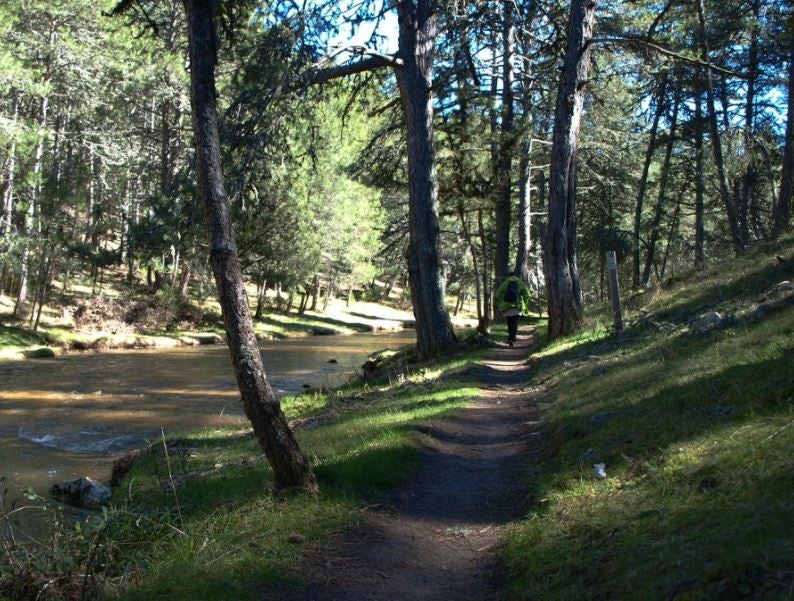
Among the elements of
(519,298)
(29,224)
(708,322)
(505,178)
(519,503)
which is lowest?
(519,503)

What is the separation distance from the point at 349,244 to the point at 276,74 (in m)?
33.1

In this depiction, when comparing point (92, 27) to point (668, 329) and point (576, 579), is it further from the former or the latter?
point (576, 579)

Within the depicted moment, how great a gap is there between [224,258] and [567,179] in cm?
1082

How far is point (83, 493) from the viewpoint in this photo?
27.5 feet

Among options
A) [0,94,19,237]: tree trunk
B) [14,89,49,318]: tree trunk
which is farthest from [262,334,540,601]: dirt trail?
[14,89,49,318]: tree trunk

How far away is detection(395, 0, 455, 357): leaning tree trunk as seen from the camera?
1529 centimetres

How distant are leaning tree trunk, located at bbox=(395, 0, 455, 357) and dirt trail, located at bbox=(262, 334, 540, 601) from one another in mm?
6906

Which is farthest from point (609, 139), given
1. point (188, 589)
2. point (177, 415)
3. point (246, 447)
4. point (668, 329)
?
point (188, 589)

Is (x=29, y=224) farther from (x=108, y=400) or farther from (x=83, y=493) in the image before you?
(x=83, y=493)

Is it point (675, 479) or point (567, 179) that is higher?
point (567, 179)

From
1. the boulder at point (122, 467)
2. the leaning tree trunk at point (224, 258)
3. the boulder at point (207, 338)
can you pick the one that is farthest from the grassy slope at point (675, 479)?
the boulder at point (207, 338)

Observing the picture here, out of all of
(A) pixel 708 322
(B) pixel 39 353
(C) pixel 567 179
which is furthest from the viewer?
(B) pixel 39 353

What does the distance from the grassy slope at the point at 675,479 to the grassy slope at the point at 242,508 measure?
1554 millimetres

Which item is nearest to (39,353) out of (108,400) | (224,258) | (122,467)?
(108,400)
